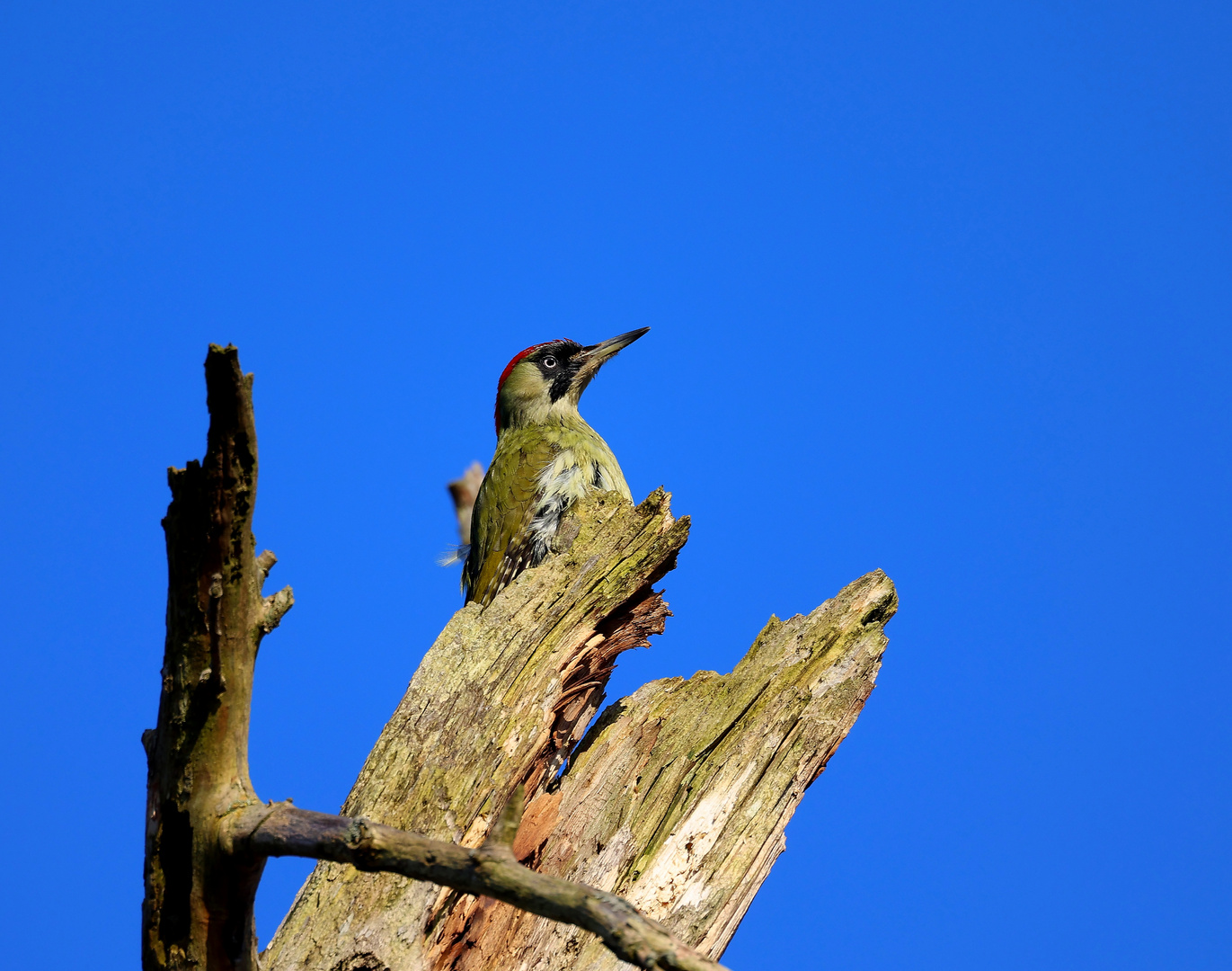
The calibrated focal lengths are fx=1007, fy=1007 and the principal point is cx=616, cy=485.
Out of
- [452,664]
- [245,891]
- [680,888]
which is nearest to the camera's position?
[245,891]

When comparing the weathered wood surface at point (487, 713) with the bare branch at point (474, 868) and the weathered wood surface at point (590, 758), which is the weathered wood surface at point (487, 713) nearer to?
the weathered wood surface at point (590, 758)

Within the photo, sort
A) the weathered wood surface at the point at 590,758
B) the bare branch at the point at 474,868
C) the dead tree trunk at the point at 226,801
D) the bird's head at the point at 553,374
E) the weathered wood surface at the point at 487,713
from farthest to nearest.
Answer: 1. the bird's head at the point at 553,374
2. the weathered wood surface at the point at 590,758
3. the weathered wood surface at the point at 487,713
4. the dead tree trunk at the point at 226,801
5. the bare branch at the point at 474,868

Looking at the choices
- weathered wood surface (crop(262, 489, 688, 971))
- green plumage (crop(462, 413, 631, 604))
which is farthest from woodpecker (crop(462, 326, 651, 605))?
weathered wood surface (crop(262, 489, 688, 971))

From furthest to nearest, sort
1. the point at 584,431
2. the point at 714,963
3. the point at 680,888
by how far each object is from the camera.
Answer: the point at 584,431
the point at 680,888
the point at 714,963

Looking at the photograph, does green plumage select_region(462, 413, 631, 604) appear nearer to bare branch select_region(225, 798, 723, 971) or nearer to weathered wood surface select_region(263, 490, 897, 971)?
weathered wood surface select_region(263, 490, 897, 971)

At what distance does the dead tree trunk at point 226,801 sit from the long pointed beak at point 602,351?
16.0ft

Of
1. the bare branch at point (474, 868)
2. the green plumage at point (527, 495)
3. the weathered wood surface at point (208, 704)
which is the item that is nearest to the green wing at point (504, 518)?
the green plumage at point (527, 495)

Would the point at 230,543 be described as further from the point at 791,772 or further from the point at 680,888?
the point at 791,772

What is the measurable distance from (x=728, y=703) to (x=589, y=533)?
0.92m

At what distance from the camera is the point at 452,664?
3.77m

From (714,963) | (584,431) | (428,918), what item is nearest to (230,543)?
(714,963)

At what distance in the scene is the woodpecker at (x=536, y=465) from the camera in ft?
18.9

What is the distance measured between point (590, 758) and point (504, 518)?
204 cm

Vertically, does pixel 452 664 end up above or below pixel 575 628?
below
